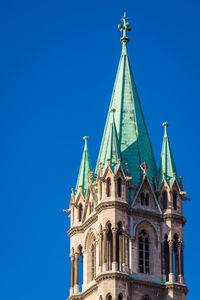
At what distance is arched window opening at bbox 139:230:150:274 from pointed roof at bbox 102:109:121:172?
5.42 m

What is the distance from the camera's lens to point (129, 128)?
8719 cm

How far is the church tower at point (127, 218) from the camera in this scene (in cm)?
8025

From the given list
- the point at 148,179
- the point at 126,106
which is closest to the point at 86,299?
the point at 148,179

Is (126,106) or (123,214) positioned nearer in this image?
(123,214)

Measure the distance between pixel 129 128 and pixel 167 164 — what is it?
12.7 feet

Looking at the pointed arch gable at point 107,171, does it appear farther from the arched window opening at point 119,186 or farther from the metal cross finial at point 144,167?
the metal cross finial at point 144,167

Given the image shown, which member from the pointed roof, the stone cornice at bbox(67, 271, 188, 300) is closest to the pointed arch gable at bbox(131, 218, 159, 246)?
the stone cornice at bbox(67, 271, 188, 300)

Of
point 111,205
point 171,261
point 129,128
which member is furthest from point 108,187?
point 171,261

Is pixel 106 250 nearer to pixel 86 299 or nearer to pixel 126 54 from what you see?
pixel 86 299

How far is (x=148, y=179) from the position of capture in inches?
3334

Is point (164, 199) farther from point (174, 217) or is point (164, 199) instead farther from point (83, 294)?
point (83, 294)

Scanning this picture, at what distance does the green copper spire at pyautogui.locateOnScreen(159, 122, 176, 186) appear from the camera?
281 feet

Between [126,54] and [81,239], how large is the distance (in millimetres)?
15672

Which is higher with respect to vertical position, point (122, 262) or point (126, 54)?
point (126, 54)
